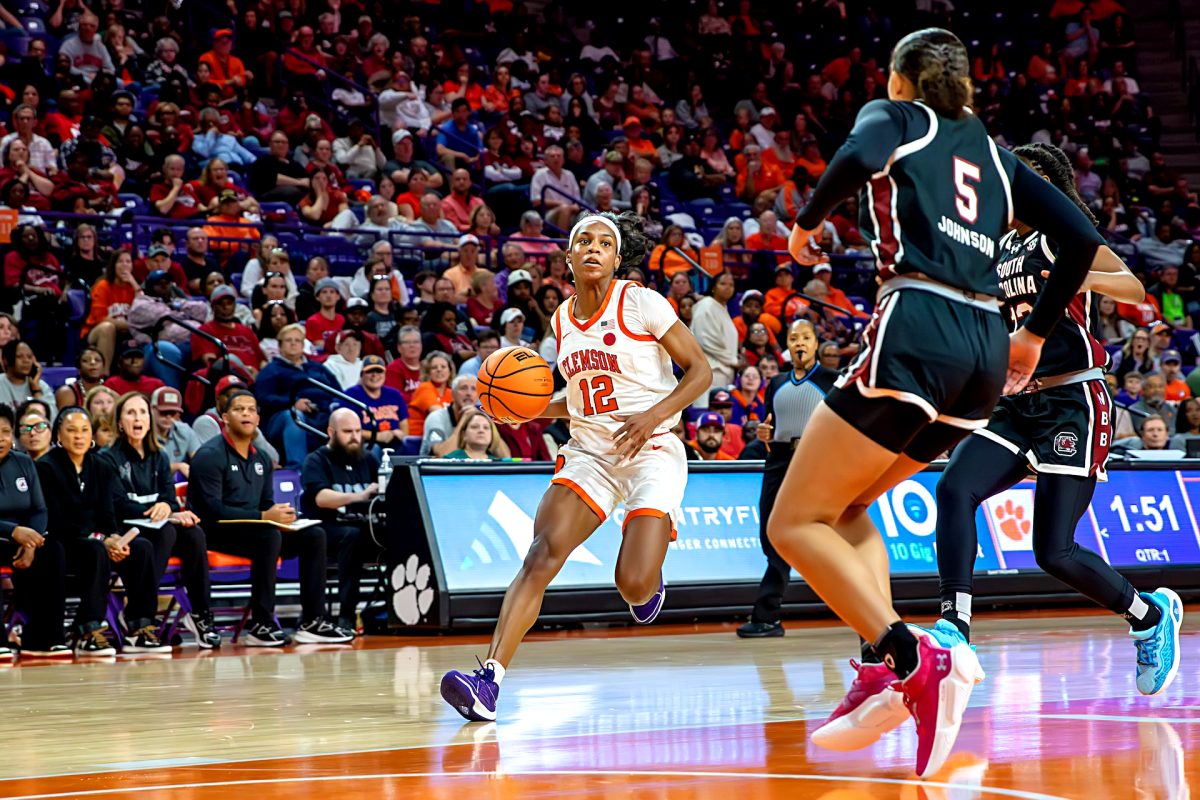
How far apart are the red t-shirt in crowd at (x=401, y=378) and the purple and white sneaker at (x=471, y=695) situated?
8.49m

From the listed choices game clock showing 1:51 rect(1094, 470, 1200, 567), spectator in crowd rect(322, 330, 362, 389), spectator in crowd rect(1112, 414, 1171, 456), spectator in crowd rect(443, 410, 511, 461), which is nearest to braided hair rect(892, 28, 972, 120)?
spectator in crowd rect(443, 410, 511, 461)

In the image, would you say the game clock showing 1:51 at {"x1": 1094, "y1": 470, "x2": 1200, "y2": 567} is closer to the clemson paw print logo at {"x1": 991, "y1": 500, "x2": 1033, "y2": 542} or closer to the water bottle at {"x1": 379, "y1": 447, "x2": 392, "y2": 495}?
the clemson paw print logo at {"x1": 991, "y1": 500, "x2": 1033, "y2": 542}

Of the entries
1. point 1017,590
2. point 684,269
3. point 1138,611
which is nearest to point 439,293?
point 684,269

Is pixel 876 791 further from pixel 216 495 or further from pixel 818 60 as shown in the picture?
pixel 818 60

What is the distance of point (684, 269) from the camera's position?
17.6 meters

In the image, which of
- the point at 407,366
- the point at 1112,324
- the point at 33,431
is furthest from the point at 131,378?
the point at 1112,324

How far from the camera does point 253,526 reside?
10.8 meters

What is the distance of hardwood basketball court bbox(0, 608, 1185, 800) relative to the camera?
13.1 ft

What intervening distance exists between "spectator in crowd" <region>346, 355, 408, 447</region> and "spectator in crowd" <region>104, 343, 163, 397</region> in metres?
1.69

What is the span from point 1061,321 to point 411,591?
Result: 19.6 ft

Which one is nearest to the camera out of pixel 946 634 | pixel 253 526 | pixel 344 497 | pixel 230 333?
pixel 946 634

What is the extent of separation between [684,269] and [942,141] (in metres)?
13.5

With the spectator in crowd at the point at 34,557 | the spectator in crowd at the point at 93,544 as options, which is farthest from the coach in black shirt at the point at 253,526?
the spectator in crowd at the point at 34,557

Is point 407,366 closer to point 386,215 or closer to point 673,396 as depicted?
point 386,215
